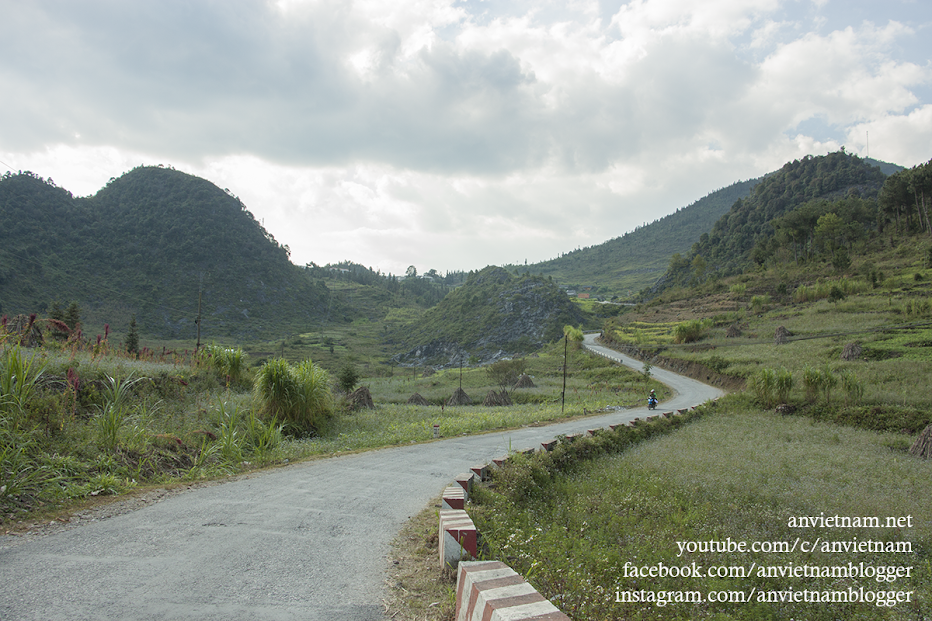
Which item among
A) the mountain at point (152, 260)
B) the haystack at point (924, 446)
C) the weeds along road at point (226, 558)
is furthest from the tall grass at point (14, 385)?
the mountain at point (152, 260)

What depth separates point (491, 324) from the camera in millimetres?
112750

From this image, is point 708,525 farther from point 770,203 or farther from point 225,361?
point 770,203

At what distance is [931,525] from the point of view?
6.47 meters

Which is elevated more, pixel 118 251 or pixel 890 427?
pixel 118 251

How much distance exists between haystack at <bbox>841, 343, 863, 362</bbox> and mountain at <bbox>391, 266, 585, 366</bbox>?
67374mm

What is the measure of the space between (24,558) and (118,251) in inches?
4644

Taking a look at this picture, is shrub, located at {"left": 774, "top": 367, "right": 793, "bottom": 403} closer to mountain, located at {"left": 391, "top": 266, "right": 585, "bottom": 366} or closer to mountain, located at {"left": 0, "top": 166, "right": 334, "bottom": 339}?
mountain, located at {"left": 0, "top": 166, "right": 334, "bottom": 339}

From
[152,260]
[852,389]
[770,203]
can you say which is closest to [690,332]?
[852,389]

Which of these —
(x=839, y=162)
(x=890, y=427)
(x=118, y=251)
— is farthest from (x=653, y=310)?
(x=118, y=251)

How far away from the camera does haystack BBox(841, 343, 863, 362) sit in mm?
24516

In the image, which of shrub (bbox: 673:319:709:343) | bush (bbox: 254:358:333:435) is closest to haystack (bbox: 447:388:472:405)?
bush (bbox: 254:358:333:435)

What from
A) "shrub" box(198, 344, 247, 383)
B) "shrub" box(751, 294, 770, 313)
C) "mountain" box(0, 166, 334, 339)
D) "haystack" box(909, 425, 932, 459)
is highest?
"mountain" box(0, 166, 334, 339)

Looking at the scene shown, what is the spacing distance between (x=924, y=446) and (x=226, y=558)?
16543 millimetres

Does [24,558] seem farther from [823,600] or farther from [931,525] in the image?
[931,525]
